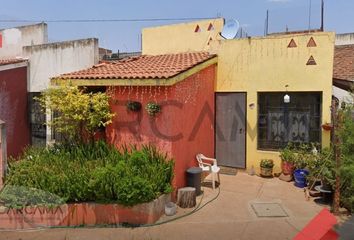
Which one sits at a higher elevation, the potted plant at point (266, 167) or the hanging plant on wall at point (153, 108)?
the hanging plant on wall at point (153, 108)

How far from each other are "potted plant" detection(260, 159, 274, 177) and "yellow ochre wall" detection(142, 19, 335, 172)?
251 mm

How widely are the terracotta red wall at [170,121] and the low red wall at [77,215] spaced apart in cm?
174

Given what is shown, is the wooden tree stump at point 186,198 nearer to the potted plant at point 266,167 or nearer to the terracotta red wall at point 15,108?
the potted plant at point 266,167

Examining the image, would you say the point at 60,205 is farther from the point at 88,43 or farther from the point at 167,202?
the point at 88,43

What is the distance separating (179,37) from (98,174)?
28.0 ft

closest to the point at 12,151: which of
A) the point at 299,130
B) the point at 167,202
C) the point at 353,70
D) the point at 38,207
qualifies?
the point at 38,207

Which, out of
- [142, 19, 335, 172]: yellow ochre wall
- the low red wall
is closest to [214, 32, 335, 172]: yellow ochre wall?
[142, 19, 335, 172]: yellow ochre wall

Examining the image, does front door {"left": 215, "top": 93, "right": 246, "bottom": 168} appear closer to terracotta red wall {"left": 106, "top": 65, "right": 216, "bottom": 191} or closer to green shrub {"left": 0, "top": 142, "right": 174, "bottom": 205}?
terracotta red wall {"left": 106, "top": 65, "right": 216, "bottom": 191}

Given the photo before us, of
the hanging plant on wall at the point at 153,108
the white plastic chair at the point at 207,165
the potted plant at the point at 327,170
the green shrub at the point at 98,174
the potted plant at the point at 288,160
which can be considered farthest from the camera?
the potted plant at the point at 288,160

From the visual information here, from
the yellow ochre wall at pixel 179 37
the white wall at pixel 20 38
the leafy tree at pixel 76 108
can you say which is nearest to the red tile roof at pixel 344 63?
the yellow ochre wall at pixel 179 37

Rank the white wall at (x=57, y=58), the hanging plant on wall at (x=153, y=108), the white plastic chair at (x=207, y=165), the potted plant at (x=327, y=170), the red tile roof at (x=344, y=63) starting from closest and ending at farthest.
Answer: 1. the potted plant at (x=327, y=170)
2. the hanging plant on wall at (x=153, y=108)
3. the white plastic chair at (x=207, y=165)
4. the red tile roof at (x=344, y=63)
5. the white wall at (x=57, y=58)

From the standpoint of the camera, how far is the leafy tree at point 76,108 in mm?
9781

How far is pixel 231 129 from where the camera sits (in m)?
12.4

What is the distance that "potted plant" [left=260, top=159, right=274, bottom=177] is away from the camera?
11671mm
